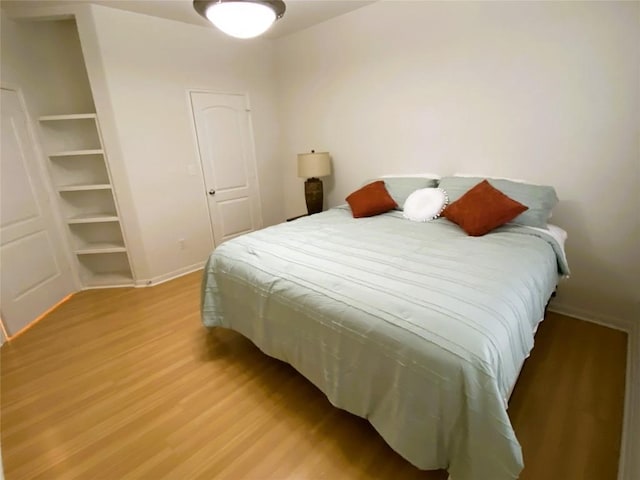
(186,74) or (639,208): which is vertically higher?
(186,74)

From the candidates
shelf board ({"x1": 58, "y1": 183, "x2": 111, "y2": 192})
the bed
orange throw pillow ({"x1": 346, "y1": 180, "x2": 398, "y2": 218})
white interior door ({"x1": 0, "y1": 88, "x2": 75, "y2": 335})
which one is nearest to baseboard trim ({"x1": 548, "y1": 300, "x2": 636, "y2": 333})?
the bed

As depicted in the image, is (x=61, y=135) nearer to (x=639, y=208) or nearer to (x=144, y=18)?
(x=144, y=18)

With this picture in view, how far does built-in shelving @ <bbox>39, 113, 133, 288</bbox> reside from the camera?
3.16m

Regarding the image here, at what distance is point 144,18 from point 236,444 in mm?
3729

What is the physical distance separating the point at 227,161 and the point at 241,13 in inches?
92.1

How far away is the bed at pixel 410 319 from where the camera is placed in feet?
3.58

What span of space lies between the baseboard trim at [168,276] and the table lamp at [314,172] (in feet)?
5.19

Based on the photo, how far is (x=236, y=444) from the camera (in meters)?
1.54

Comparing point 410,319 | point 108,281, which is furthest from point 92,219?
point 410,319

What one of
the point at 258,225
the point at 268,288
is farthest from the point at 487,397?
the point at 258,225

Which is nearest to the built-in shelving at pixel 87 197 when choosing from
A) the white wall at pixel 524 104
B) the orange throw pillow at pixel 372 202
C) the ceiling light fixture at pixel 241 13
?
the ceiling light fixture at pixel 241 13

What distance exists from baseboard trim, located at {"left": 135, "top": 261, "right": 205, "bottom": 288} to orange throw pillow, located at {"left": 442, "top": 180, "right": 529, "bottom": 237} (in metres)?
2.99

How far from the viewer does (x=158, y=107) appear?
10.7 feet

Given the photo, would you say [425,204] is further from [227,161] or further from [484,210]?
[227,161]
